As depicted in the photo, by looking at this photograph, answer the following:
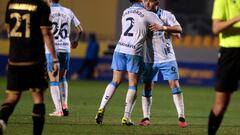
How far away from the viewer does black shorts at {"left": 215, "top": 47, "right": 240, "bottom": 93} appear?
10039 millimetres

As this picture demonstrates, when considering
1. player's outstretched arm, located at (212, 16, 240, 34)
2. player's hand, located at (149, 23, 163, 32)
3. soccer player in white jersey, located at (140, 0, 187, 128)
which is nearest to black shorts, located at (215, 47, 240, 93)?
player's outstretched arm, located at (212, 16, 240, 34)

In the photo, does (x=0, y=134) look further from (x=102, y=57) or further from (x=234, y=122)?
(x=102, y=57)

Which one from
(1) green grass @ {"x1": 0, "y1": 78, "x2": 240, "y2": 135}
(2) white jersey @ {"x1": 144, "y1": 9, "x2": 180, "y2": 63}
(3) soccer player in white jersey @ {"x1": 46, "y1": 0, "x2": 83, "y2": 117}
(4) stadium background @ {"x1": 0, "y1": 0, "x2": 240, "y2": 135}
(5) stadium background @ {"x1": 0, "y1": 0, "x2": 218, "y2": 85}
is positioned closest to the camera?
(1) green grass @ {"x1": 0, "y1": 78, "x2": 240, "y2": 135}

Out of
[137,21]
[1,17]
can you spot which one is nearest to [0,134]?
[137,21]

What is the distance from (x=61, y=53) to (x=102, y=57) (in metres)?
18.7

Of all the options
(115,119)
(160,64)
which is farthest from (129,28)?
(115,119)

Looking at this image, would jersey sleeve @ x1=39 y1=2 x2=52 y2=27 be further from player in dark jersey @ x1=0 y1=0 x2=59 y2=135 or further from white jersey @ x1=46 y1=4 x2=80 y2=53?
white jersey @ x1=46 y1=4 x2=80 y2=53

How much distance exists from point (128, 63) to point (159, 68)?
0.76 meters

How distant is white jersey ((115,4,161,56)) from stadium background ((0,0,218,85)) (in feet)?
64.1

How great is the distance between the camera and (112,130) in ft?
40.9

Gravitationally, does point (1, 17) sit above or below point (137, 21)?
below

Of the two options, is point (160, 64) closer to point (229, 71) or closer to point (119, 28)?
point (229, 71)

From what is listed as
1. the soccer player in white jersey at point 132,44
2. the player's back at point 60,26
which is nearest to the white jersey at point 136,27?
the soccer player in white jersey at point 132,44

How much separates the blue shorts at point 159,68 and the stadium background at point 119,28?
62.6ft
